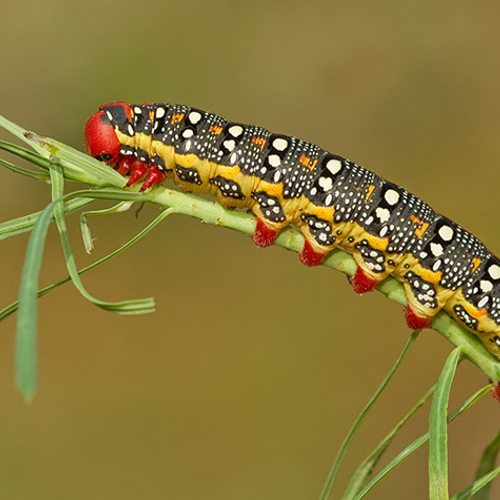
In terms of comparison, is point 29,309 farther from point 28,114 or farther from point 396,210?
point 28,114

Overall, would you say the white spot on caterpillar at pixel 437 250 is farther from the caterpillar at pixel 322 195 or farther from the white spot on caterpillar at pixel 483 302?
the white spot on caterpillar at pixel 483 302

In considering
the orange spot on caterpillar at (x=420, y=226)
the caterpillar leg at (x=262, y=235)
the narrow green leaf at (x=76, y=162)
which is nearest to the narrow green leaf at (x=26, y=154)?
the narrow green leaf at (x=76, y=162)

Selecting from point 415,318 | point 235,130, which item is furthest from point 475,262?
point 235,130

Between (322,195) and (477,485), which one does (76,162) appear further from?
(477,485)

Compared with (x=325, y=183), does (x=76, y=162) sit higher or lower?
lower

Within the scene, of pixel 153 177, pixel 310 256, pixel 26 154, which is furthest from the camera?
pixel 310 256

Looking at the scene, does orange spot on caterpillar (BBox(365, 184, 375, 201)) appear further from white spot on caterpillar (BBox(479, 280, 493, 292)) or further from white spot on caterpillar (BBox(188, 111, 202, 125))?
white spot on caterpillar (BBox(188, 111, 202, 125))

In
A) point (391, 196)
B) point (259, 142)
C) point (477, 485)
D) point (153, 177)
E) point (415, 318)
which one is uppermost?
point (259, 142)

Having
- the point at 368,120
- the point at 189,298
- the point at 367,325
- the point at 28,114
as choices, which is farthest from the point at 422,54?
the point at 28,114

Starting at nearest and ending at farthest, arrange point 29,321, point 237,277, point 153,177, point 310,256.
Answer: point 29,321 → point 153,177 → point 310,256 → point 237,277
